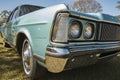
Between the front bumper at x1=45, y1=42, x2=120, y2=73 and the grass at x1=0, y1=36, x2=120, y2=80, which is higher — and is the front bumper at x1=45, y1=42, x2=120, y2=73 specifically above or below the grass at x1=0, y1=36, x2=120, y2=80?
above

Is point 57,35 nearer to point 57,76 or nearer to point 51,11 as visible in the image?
point 51,11

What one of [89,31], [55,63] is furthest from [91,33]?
[55,63]

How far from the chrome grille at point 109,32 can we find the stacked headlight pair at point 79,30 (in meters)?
0.24

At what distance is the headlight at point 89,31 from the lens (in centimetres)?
229

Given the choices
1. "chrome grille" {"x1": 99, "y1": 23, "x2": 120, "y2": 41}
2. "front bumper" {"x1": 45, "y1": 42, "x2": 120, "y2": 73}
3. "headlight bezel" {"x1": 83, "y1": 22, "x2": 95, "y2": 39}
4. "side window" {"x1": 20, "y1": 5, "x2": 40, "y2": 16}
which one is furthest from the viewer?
"side window" {"x1": 20, "y1": 5, "x2": 40, "y2": 16}

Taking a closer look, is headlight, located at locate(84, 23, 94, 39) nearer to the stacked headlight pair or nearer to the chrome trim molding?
the stacked headlight pair

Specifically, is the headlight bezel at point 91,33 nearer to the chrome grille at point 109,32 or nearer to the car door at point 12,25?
the chrome grille at point 109,32

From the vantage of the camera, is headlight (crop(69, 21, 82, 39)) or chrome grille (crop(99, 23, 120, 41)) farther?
chrome grille (crop(99, 23, 120, 41))

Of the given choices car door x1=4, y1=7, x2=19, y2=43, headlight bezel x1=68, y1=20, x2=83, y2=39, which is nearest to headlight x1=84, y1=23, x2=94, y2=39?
headlight bezel x1=68, y1=20, x2=83, y2=39

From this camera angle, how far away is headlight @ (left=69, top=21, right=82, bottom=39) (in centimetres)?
209

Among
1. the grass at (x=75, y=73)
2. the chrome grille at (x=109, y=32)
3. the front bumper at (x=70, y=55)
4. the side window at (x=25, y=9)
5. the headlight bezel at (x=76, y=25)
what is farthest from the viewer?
the side window at (x=25, y=9)

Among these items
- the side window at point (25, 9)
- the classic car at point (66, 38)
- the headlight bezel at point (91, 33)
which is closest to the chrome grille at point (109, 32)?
the classic car at point (66, 38)

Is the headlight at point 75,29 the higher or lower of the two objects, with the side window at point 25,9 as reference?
lower

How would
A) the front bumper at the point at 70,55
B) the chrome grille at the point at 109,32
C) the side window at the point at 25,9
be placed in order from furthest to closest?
the side window at the point at 25,9
the chrome grille at the point at 109,32
the front bumper at the point at 70,55
